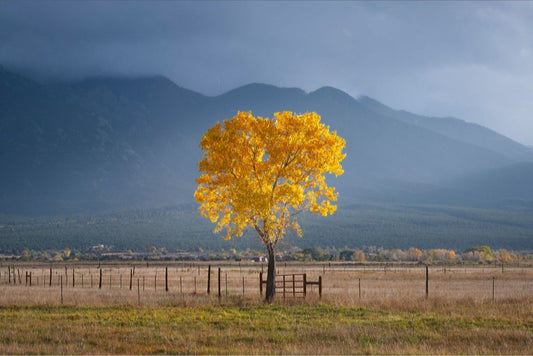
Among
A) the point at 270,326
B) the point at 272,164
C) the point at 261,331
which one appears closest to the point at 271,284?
the point at 272,164

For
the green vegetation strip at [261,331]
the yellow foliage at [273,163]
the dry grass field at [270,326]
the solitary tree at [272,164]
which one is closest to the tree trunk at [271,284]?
the solitary tree at [272,164]

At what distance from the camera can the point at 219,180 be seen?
3619cm

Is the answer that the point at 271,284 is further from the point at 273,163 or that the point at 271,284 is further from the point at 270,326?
the point at 270,326

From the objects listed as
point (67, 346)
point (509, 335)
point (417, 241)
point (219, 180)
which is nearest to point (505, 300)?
point (509, 335)

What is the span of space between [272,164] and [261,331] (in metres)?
13.7

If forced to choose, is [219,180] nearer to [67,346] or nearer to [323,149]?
[323,149]

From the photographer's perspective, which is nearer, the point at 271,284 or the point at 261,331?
the point at 261,331

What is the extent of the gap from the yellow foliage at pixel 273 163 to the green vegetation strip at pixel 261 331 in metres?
6.16

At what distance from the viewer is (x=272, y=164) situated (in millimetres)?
35906

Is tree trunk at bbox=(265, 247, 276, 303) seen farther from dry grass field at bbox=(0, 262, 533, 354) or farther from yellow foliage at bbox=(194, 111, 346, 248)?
yellow foliage at bbox=(194, 111, 346, 248)

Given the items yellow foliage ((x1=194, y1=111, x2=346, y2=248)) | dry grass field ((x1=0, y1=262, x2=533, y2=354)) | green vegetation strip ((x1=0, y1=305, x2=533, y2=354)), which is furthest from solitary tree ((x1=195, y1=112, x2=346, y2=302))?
green vegetation strip ((x1=0, y1=305, x2=533, y2=354))

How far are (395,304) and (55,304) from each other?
56.4ft

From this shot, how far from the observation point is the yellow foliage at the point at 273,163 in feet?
116

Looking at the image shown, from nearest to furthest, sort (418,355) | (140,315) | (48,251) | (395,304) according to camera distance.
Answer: (418,355)
(140,315)
(395,304)
(48,251)
